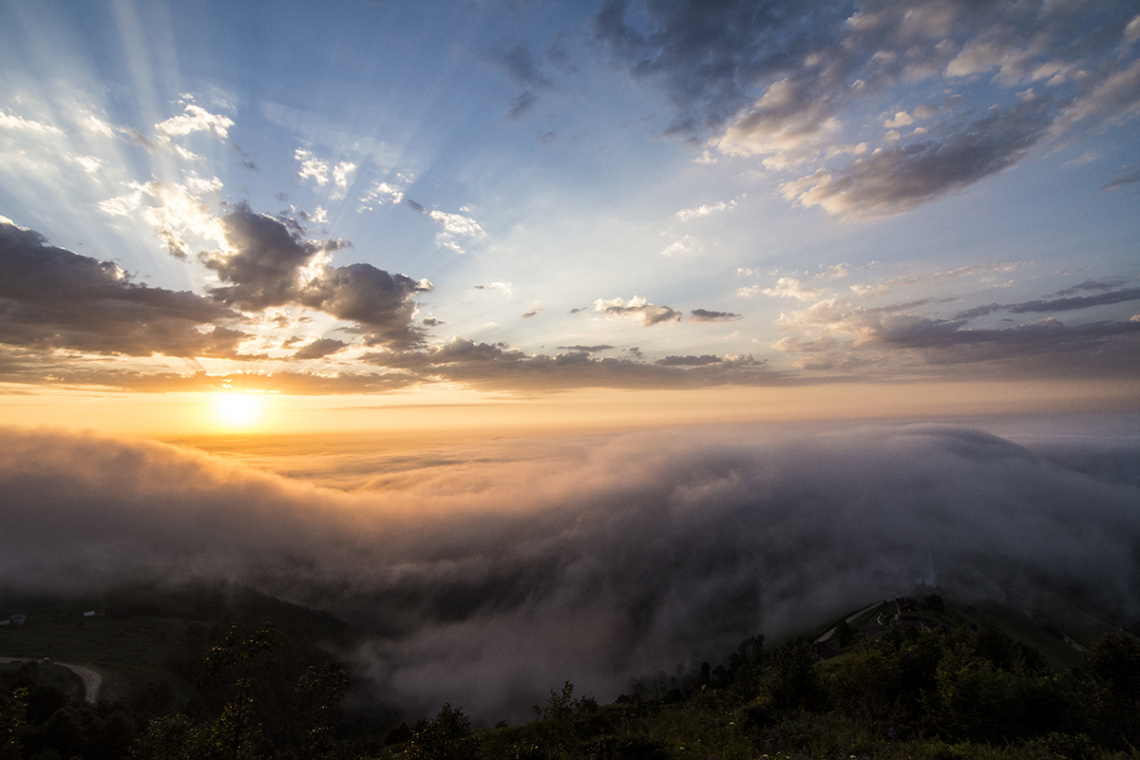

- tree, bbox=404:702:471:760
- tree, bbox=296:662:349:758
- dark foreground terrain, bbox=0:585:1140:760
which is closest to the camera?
dark foreground terrain, bbox=0:585:1140:760

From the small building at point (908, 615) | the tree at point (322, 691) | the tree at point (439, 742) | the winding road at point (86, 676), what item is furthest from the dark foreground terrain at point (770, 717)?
the small building at point (908, 615)

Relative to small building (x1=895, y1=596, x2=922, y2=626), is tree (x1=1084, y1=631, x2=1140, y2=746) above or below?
above

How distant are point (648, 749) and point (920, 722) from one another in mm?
31957

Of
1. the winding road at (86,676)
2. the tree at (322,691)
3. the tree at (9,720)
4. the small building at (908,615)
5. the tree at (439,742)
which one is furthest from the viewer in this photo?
the small building at (908,615)

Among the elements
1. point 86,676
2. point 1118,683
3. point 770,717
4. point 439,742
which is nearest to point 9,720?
point 439,742

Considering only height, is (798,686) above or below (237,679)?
below

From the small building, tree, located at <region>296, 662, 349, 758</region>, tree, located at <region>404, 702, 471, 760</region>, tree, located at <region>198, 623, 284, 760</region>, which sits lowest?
the small building

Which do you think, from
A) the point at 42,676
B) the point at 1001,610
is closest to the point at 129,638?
the point at 42,676

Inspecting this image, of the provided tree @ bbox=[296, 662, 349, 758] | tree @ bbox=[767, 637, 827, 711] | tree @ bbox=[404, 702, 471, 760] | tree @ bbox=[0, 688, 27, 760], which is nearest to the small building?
tree @ bbox=[767, 637, 827, 711]

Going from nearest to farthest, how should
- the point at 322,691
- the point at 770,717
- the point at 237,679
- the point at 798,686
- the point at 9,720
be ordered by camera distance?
1. the point at 237,679
2. the point at 9,720
3. the point at 770,717
4. the point at 798,686
5. the point at 322,691

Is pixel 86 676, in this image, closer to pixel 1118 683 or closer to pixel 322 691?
pixel 322 691

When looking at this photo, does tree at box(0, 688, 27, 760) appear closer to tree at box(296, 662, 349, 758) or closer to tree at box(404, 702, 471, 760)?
tree at box(404, 702, 471, 760)

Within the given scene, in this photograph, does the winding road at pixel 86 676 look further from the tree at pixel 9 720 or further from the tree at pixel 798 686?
the tree at pixel 798 686

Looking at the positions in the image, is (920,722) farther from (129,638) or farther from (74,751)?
(129,638)
